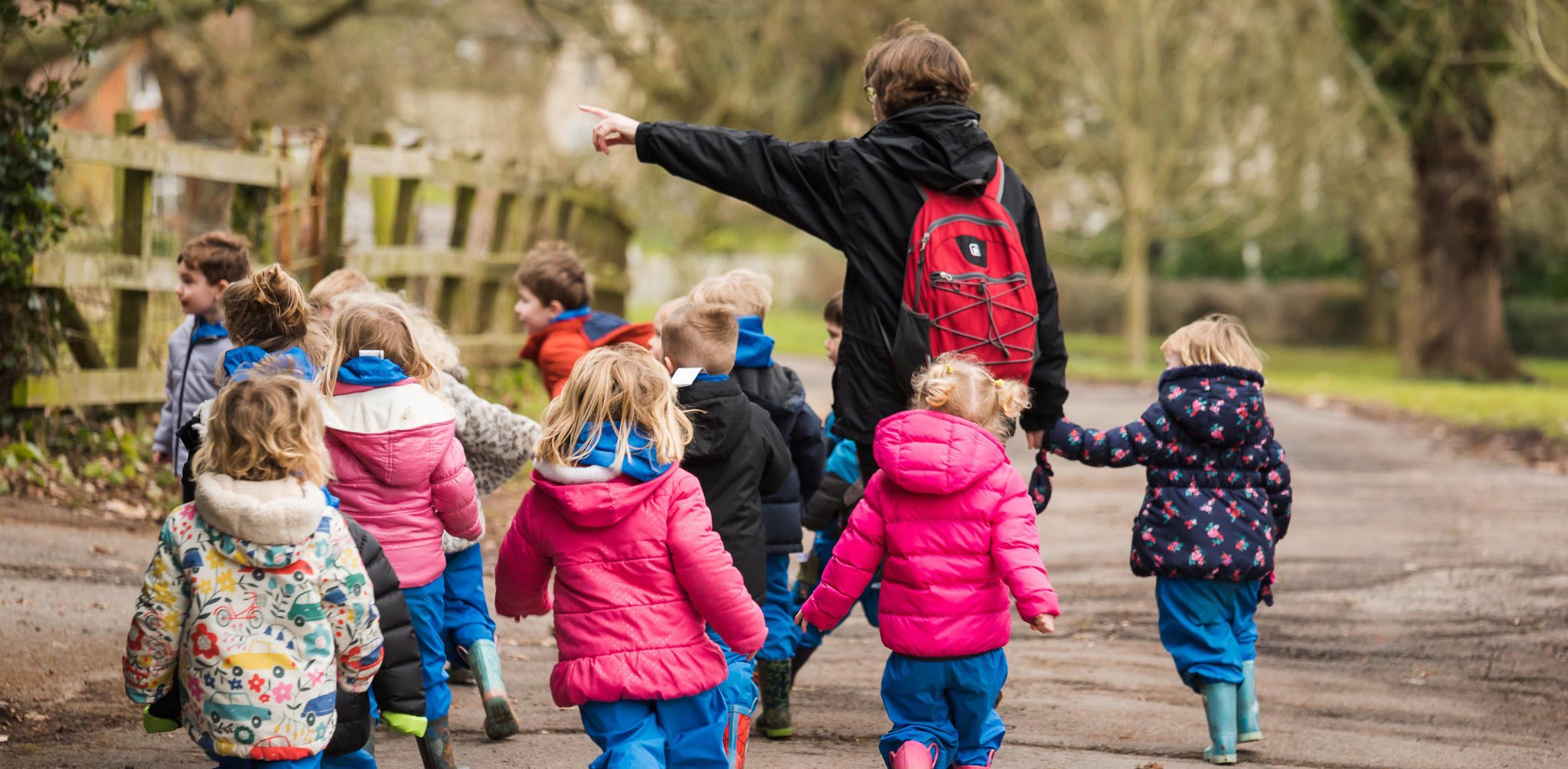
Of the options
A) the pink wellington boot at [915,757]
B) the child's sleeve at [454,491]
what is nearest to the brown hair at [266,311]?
the child's sleeve at [454,491]

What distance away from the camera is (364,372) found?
165 inches

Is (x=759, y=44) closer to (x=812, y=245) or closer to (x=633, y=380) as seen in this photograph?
(x=812, y=245)

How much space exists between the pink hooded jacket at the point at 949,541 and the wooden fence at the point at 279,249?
5502 mm

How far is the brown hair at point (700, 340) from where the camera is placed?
4.38m

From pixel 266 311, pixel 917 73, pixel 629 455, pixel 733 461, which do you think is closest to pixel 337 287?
pixel 266 311

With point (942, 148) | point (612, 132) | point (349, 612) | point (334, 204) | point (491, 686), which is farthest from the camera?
point (334, 204)

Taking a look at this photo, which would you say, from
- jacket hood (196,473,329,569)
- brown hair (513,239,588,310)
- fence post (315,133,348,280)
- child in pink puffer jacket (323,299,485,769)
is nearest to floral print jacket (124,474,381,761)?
jacket hood (196,473,329,569)

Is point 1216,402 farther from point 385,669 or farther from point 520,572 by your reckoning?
point 385,669

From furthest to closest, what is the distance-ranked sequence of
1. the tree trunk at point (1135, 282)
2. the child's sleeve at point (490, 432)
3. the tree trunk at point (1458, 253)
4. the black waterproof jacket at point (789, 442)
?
the tree trunk at point (1135, 282) → the tree trunk at point (1458, 253) → the black waterproof jacket at point (789, 442) → the child's sleeve at point (490, 432)

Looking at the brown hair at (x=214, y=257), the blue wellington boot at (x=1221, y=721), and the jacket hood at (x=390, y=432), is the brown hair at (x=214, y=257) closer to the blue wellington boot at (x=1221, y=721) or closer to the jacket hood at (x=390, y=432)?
the jacket hood at (x=390, y=432)

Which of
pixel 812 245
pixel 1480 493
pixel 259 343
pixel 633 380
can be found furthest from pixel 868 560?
pixel 812 245

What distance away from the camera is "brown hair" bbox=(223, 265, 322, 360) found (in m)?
4.39

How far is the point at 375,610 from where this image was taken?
11.7 ft

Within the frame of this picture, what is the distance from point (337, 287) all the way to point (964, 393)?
261cm
